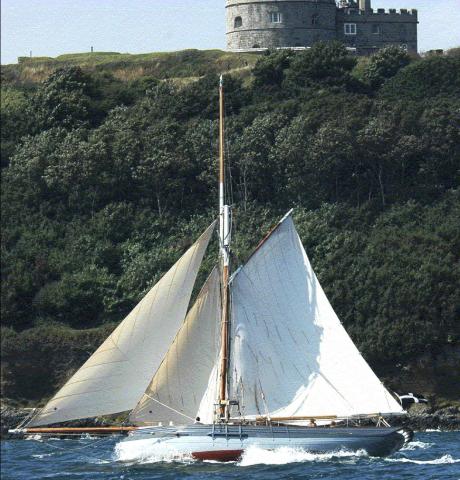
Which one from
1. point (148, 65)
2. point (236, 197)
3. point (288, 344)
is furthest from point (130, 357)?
point (148, 65)

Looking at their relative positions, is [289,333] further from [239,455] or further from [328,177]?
[328,177]

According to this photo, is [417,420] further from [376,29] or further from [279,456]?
[376,29]

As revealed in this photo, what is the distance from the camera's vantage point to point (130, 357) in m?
38.0

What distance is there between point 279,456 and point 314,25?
60354 mm

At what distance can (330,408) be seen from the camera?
40.4 metres

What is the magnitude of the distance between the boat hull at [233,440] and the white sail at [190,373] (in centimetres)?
52

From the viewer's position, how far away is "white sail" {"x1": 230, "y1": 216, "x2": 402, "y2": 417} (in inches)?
1590

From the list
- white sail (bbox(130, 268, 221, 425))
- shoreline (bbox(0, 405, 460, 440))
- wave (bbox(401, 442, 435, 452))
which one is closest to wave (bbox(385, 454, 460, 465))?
wave (bbox(401, 442, 435, 452))

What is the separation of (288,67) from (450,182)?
18.6m

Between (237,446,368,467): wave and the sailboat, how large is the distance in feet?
0.61

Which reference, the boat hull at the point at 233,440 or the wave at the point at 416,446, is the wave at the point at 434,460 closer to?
the boat hull at the point at 233,440

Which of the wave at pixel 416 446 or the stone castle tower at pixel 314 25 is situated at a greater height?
the stone castle tower at pixel 314 25

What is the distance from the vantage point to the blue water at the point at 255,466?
36.5 meters

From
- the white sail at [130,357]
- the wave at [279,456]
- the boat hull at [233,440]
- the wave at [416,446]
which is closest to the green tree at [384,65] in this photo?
the wave at [416,446]
